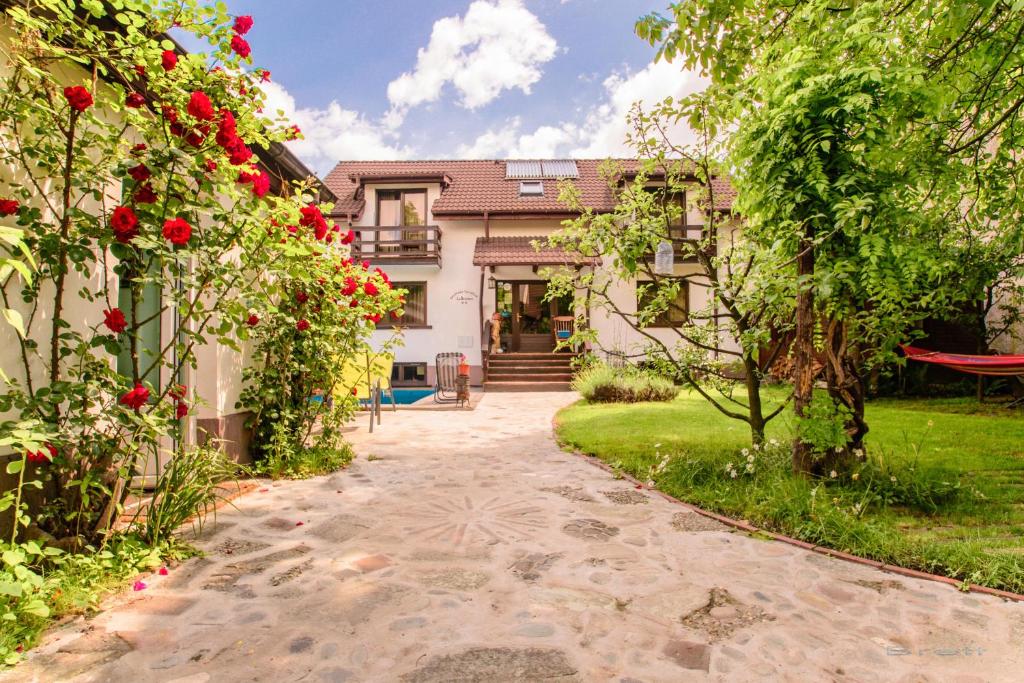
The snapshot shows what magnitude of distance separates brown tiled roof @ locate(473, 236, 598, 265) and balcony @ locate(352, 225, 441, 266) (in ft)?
4.36

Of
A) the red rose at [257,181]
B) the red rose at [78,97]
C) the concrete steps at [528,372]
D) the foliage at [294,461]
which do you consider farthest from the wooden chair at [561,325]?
the red rose at [78,97]

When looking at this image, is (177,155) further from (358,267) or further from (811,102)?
(811,102)

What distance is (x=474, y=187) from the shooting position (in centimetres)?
1739

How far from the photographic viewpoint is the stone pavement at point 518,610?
1.90 m

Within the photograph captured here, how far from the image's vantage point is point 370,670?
1881 mm

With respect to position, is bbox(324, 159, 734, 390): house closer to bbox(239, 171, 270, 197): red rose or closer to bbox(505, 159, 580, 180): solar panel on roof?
bbox(505, 159, 580, 180): solar panel on roof

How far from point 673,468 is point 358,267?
3.56 metres

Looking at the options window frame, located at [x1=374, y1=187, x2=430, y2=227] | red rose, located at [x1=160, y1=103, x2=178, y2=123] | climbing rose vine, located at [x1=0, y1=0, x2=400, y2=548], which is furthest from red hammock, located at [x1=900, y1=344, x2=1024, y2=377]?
window frame, located at [x1=374, y1=187, x2=430, y2=227]

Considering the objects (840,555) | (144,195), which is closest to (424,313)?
(144,195)

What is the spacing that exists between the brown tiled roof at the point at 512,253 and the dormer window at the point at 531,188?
1.83 meters

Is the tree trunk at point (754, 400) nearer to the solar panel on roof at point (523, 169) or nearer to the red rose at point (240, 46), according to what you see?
the red rose at point (240, 46)

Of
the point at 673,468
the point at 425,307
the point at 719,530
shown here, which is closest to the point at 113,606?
the point at 719,530

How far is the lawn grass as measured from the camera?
286 centimetres

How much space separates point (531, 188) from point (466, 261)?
141 inches
